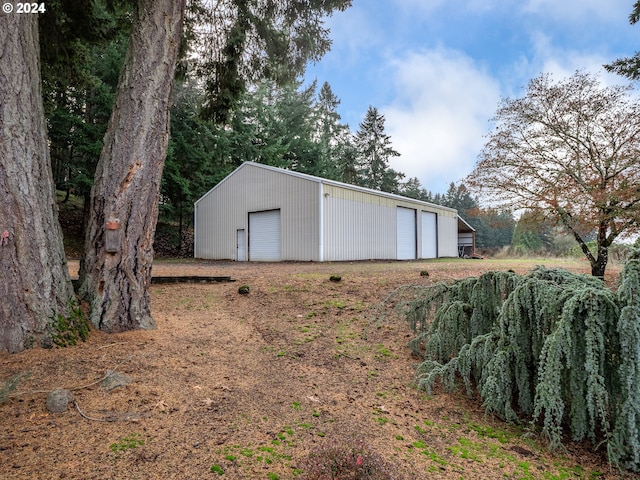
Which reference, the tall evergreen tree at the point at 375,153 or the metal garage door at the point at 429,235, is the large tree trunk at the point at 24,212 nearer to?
the metal garage door at the point at 429,235

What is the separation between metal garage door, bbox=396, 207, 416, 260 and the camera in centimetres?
1709

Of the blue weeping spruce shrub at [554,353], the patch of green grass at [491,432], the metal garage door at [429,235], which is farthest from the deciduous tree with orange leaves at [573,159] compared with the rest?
A: the metal garage door at [429,235]

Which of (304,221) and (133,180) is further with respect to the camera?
(304,221)

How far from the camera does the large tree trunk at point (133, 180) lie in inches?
135

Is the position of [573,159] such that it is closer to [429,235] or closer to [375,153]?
A: [429,235]

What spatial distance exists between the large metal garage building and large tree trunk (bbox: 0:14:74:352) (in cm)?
1045

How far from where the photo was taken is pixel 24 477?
1.54 m

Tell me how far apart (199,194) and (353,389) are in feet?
65.6

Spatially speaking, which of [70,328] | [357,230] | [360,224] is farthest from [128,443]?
[360,224]

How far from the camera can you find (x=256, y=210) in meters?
15.8

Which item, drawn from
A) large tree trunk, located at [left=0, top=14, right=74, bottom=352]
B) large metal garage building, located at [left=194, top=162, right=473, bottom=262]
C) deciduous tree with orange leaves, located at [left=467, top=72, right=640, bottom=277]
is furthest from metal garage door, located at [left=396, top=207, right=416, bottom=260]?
large tree trunk, located at [left=0, top=14, right=74, bottom=352]

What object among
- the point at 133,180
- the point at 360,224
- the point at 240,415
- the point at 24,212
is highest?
the point at 360,224

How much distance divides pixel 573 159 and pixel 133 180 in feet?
28.1

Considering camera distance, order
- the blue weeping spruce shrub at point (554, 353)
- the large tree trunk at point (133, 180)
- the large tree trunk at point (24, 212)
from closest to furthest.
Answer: the blue weeping spruce shrub at point (554, 353) → the large tree trunk at point (24, 212) → the large tree trunk at point (133, 180)
